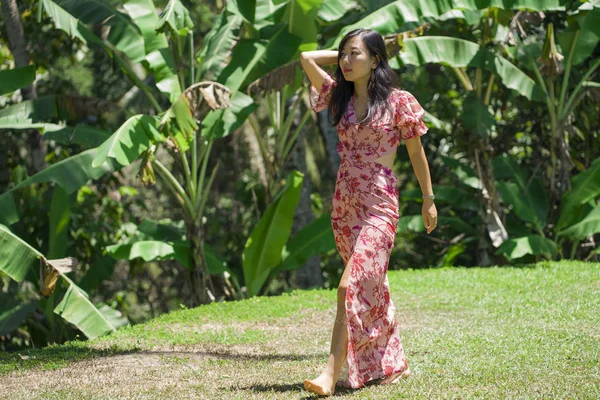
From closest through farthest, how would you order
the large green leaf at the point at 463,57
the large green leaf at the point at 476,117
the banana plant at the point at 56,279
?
1. the banana plant at the point at 56,279
2. the large green leaf at the point at 463,57
3. the large green leaf at the point at 476,117

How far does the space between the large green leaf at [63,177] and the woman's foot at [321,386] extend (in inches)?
168

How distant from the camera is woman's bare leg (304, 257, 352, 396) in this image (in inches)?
178

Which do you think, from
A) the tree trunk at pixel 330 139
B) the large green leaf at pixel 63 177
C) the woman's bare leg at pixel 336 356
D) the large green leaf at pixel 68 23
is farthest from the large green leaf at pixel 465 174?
the woman's bare leg at pixel 336 356

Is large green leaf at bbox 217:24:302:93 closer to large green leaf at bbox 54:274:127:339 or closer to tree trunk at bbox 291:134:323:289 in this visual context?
tree trunk at bbox 291:134:323:289

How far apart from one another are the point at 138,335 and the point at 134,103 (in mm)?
8300

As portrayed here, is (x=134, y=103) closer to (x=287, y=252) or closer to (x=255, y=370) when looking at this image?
(x=287, y=252)

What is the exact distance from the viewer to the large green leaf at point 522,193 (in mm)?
10969

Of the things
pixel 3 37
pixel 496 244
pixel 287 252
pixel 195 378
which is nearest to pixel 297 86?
pixel 287 252

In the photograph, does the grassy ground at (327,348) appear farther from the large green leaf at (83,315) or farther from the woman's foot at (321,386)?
the large green leaf at (83,315)

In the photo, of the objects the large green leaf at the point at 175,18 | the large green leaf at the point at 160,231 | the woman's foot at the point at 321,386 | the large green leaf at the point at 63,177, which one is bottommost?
the large green leaf at the point at 160,231

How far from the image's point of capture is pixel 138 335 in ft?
24.1

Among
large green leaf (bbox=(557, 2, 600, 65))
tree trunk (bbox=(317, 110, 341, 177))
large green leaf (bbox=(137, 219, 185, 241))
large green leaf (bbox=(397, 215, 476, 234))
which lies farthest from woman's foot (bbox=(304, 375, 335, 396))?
tree trunk (bbox=(317, 110, 341, 177))

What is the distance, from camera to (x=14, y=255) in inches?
305

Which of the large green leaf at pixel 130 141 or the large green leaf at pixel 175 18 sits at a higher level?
the large green leaf at pixel 175 18
